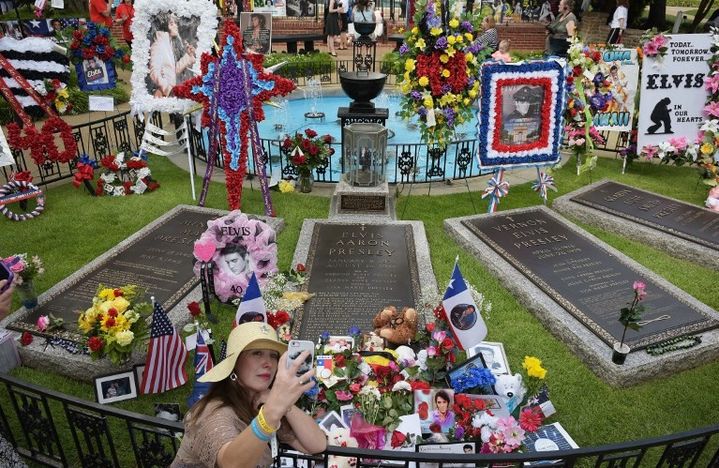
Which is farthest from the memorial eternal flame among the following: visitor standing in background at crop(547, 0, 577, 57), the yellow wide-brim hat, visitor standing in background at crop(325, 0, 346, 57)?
visitor standing in background at crop(325, 0, 346, 57)

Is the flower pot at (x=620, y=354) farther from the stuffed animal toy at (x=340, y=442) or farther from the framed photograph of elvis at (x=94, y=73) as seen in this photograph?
the framed photograph of elvis at (x=94, y=73)

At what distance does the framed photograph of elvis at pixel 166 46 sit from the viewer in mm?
8367

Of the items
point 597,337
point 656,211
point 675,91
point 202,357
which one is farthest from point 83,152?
point 675,91

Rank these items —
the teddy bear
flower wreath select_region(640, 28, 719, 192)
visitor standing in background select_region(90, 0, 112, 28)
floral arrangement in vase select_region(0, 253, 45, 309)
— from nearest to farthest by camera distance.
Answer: the teddy bear < floral arrangement in vase select_region(0, 253, 45, 309) < flower wreath select_region(640, 28, 719, 192) < visitor standing in background select_region(90, 0, 112, 28)

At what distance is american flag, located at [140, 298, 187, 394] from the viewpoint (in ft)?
15.9

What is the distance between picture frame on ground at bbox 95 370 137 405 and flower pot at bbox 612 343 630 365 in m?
4.70

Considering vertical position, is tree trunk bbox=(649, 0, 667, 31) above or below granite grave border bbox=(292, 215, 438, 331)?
above

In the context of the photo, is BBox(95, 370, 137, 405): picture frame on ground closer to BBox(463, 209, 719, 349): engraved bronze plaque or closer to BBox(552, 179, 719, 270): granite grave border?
BBox(463, 209, 719, 349): engraved bronze plaque

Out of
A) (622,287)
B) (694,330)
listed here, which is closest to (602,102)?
(622,287)

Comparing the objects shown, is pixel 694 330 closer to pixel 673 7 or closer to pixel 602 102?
pixel 602 102

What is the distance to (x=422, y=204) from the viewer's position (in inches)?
368

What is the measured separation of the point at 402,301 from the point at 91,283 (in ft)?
12.5

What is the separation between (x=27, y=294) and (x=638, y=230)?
820 cm

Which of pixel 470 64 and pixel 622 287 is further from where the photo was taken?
pixel 470 64
